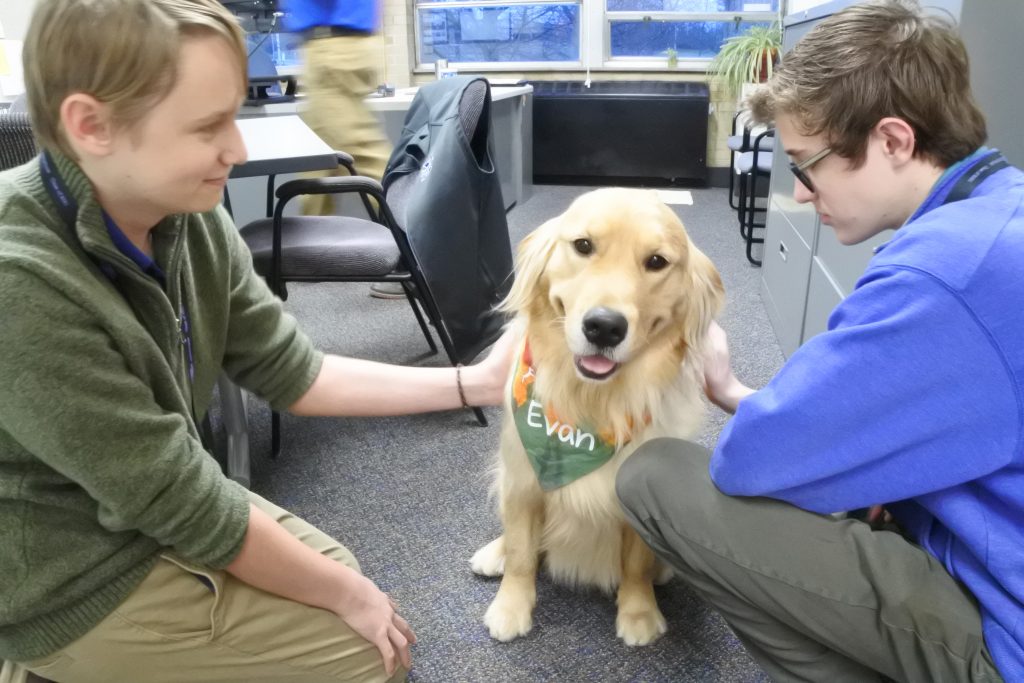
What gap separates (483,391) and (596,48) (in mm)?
5507

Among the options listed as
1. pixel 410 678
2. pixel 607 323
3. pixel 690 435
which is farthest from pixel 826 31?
pixel 410 678

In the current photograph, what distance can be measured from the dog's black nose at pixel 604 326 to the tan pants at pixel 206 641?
24.1 inches

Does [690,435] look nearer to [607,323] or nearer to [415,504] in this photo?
[607,323]

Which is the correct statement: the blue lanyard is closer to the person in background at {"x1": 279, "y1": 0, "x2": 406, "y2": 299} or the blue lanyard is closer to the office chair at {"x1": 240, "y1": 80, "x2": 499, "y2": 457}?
the office chair at {"x1": 240, "y1": 80, "x2": 499, "y2": 457}

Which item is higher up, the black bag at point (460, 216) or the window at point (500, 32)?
the window at point (500, 32)

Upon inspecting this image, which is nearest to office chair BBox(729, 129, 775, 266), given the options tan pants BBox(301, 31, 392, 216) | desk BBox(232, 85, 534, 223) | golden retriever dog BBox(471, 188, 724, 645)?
desk BBox(232, 85, 534, 223)

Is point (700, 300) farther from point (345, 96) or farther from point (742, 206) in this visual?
point (742, 206)

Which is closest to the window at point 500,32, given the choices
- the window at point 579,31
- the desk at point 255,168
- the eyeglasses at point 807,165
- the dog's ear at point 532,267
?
the window at point 579,31

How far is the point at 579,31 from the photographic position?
6395 millimetres

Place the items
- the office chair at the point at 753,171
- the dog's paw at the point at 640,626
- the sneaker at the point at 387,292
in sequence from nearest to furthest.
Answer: the dog's paw at the point at 640,626 < the sneaker at the point at 387,292 < the office chair at the point at 753,171

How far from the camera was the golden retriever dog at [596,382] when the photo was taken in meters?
1.29

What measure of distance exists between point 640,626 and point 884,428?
744 mm

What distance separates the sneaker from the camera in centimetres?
349

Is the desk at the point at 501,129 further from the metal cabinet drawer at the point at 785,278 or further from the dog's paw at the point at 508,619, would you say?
the dog's paw at the point at 508,619
